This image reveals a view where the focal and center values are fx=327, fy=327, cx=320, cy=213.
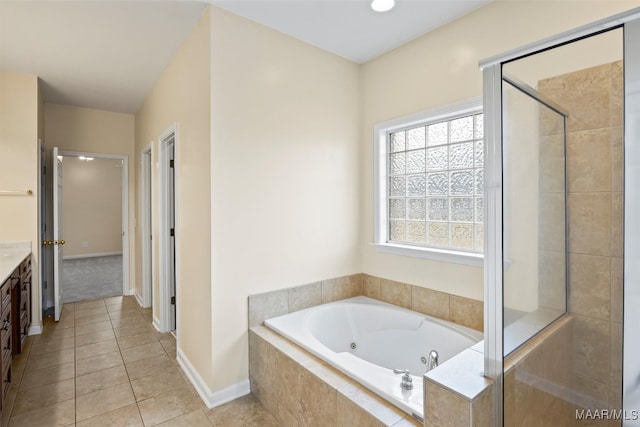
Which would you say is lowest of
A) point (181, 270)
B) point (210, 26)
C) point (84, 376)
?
point (84, 376)

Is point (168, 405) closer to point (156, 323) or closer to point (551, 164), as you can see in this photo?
point (156, 323)

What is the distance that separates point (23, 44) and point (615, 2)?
4001 mm

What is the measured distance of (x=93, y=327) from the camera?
352 centimetres

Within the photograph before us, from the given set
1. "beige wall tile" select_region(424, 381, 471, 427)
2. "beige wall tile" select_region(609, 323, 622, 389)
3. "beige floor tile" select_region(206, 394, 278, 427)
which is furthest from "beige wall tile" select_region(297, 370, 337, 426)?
"beige wall tile" select_region(609, 323, 622, 389)

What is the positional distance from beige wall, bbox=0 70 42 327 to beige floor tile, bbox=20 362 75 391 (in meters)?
1.02

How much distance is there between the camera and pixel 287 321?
233 cm

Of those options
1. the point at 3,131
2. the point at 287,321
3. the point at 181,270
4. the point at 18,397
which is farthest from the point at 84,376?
the point at 3,131

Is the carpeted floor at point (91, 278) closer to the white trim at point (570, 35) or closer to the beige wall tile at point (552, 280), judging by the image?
the beige wall tile at point (552, 280)

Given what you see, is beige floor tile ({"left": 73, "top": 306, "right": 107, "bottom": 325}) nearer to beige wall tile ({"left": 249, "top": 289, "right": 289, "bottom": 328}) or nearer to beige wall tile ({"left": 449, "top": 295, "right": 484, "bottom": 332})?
beige wall tile ({"left": 249, "top": 289, "right": 289, "bottom": 328})

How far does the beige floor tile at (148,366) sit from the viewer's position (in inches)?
101

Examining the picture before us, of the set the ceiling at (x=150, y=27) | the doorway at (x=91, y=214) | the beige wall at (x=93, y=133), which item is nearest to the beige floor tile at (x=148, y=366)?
the beige wall at (x=93, y=133)

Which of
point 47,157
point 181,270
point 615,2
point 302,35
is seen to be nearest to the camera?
point 615,2

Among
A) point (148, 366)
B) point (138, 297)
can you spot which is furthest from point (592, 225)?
point (138, 297)

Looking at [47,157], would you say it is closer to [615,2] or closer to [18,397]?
[18,397]
